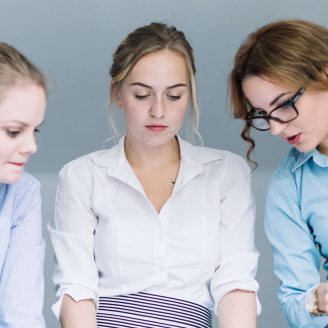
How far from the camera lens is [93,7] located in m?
2.15

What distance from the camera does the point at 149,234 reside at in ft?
6.15

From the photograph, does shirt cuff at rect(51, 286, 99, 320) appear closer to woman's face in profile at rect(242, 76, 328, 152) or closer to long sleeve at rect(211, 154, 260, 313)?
long sleeve at rect(211, 154, 260, 313)

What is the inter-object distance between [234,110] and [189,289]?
0.38 metres

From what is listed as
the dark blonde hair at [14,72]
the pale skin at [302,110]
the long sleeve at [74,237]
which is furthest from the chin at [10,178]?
the pale skin at [302,110]

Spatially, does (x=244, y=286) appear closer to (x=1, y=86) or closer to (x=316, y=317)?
(x=316, y=317)

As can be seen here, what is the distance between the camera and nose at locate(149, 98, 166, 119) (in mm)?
1822

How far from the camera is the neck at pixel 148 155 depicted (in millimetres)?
1936

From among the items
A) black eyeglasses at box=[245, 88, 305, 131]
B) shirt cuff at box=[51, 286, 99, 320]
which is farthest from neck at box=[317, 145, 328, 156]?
shirt cuff at box=[51, 286, 99, 320]

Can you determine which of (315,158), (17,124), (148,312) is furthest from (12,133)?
(315,158)

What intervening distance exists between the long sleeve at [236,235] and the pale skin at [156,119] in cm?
3

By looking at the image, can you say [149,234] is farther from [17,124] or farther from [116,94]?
[17,124]

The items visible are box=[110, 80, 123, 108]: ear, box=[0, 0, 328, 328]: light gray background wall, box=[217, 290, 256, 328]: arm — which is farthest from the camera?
box=[0, 0, 328, 328]: light gray background wall

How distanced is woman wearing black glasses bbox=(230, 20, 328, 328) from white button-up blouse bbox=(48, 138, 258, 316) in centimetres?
8

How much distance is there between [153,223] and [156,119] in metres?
0.22
